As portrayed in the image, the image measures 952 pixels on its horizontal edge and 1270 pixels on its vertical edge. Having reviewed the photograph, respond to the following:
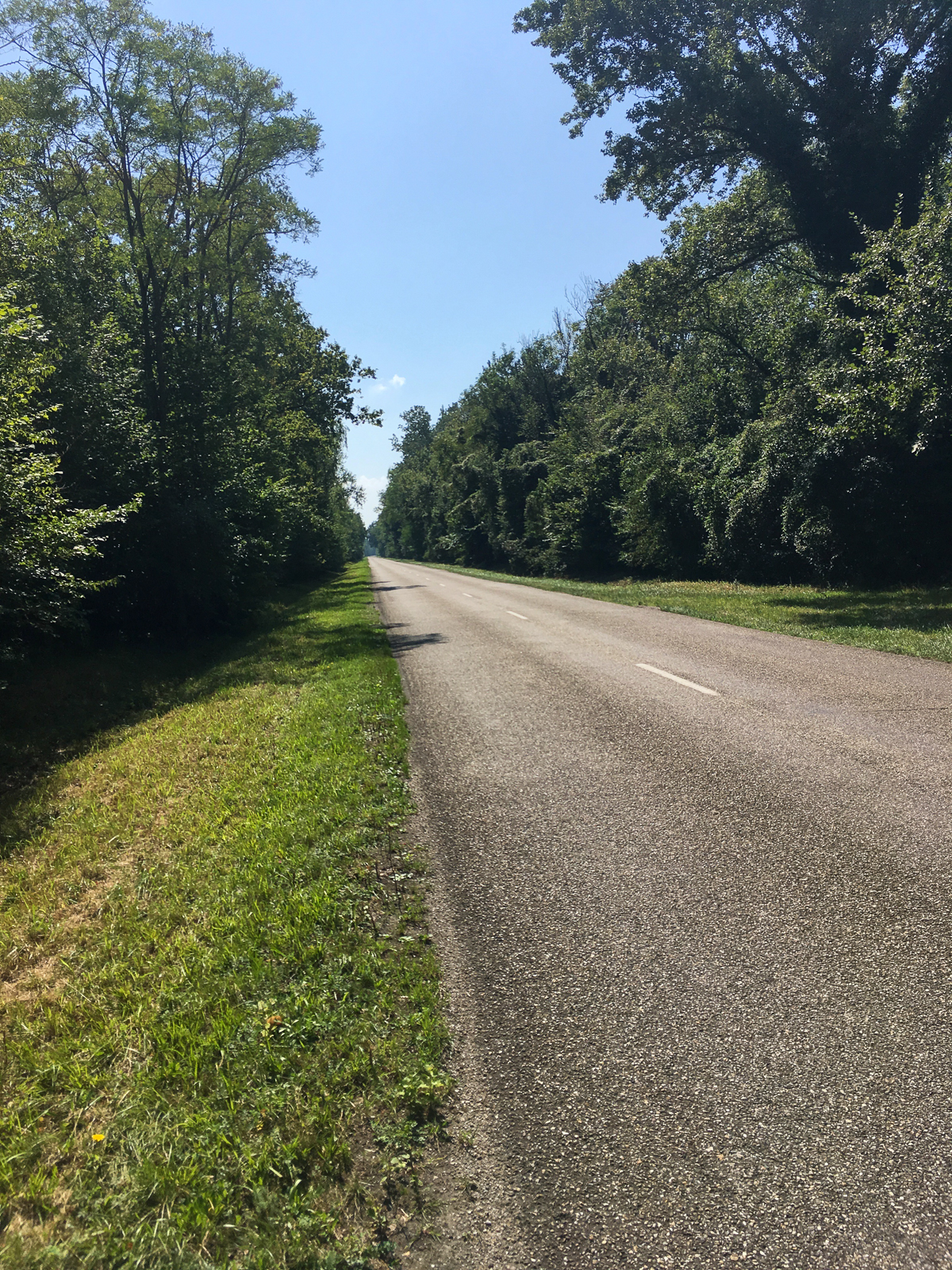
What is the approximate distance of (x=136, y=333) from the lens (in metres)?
16.9

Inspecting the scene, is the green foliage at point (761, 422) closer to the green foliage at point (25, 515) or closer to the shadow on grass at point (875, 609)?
the shadow on grass at point (875, 609)

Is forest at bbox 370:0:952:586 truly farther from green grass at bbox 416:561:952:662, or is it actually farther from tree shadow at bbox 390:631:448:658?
tree shadow at bbox 390:631:448:658

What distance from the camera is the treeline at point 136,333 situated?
936 centimetres

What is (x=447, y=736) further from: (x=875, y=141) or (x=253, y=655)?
(x=875, y=141)

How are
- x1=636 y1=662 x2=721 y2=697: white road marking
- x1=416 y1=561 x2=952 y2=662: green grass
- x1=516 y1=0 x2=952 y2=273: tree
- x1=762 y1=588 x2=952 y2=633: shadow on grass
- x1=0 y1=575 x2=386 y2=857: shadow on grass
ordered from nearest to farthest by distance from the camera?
x1=636 y1=662 x2=721 y2=697: white road marking
x1=0 y1=575 x2=386 y2=857: shadow on grass
x1=416 y1=561 x2=952 y2=662: green grass
x1=762 y1=588 x2=952 y2=633: shadow on grass
x1=516 y1=0 x2=952 y2=273: tree

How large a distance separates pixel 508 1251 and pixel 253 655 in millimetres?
12956

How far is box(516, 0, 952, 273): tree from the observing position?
1822 cm

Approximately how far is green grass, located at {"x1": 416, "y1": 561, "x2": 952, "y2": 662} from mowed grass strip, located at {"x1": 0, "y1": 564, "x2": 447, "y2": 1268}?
28.7ft

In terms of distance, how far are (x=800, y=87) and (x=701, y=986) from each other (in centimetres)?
2440

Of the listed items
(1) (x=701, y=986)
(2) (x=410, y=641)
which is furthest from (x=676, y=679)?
(2) (x=410, y=641)

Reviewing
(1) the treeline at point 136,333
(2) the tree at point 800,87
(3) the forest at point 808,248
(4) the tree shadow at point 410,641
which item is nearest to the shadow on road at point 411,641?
(4) the tree shadow at point 410,641

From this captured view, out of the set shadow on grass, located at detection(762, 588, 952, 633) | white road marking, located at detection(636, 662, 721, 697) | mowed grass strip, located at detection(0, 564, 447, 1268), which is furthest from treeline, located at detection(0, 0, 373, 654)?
shadow on grass, located at detection(762, 588, 952, 633)

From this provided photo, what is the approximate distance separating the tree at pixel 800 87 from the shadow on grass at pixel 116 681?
55.2 feet

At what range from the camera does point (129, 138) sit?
58.3ft
